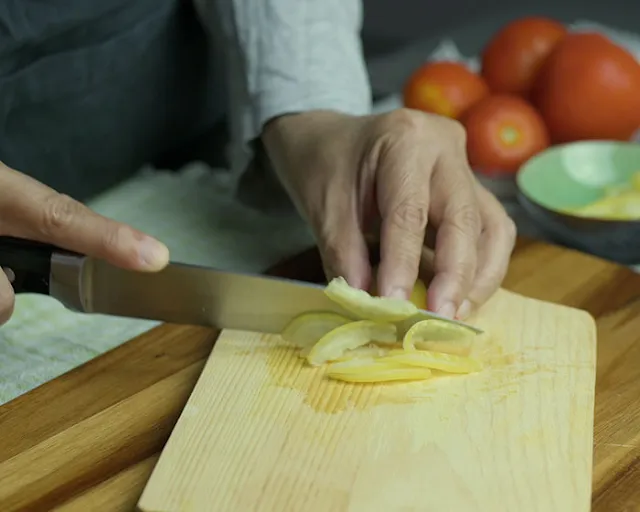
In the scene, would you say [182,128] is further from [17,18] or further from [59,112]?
[17,18]

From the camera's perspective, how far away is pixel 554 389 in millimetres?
848

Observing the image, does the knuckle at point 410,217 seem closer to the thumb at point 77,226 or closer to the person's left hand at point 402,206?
the person's left hand at point 402,206

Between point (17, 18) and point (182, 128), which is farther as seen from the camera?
point (182, 128)

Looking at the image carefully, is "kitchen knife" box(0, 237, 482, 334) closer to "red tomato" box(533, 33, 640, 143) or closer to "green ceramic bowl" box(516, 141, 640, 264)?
"green ceramic bowl" box(516, 141, 640, 264)

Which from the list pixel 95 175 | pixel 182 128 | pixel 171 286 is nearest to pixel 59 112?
pixel 95 175

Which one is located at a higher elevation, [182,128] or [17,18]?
[17,18]

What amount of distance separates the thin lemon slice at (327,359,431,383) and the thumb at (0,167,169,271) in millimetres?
178

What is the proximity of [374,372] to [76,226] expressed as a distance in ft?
0.89

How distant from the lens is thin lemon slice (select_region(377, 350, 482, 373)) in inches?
33.3

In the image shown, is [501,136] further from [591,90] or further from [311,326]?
[311,326]

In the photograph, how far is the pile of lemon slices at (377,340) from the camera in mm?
846

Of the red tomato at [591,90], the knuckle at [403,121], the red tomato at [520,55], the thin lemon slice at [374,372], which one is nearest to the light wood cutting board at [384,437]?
the thin lemon slice at [374,372]

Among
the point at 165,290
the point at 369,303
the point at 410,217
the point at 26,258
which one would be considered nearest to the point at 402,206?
the point at 410,217

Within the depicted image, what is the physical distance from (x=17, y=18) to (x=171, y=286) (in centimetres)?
36
